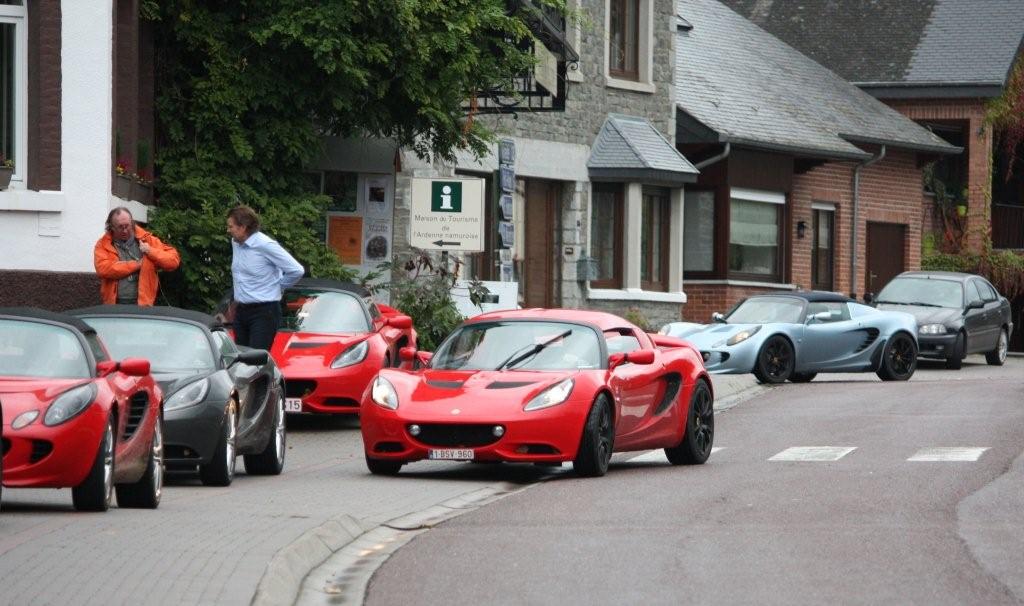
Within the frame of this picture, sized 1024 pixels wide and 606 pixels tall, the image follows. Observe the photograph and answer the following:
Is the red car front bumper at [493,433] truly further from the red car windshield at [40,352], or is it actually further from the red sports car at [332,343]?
the red sports car at [332,343]

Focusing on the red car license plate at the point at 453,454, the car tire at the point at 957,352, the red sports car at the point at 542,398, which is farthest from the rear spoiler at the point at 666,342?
the car tire at the point at 957,352

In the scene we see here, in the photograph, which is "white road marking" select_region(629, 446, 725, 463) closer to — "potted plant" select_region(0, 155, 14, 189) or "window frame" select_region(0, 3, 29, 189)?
"potted plant" select_region(0, 155, 14, 189)

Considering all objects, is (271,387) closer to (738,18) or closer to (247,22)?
(247,22)

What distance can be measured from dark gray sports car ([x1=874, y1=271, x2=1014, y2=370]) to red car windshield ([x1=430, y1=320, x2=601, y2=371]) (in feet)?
63.9

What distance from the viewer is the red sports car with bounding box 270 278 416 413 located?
19.2 meters

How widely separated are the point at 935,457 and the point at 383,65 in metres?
9.23

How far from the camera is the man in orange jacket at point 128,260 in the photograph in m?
18.4

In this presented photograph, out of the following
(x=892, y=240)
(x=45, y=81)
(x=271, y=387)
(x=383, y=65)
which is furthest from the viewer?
(x=892, y=240)

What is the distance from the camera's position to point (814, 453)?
17516mm

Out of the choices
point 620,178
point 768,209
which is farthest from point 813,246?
point 620,178

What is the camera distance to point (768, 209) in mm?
41375

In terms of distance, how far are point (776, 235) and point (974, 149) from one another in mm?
9136

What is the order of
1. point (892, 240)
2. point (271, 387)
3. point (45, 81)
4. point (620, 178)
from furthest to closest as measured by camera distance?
1. point (892, 240)
2. point (620, 178)
3. point (45, 81)
4. point (271, 387)

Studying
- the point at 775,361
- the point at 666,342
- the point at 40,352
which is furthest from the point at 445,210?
the point at 40,352
